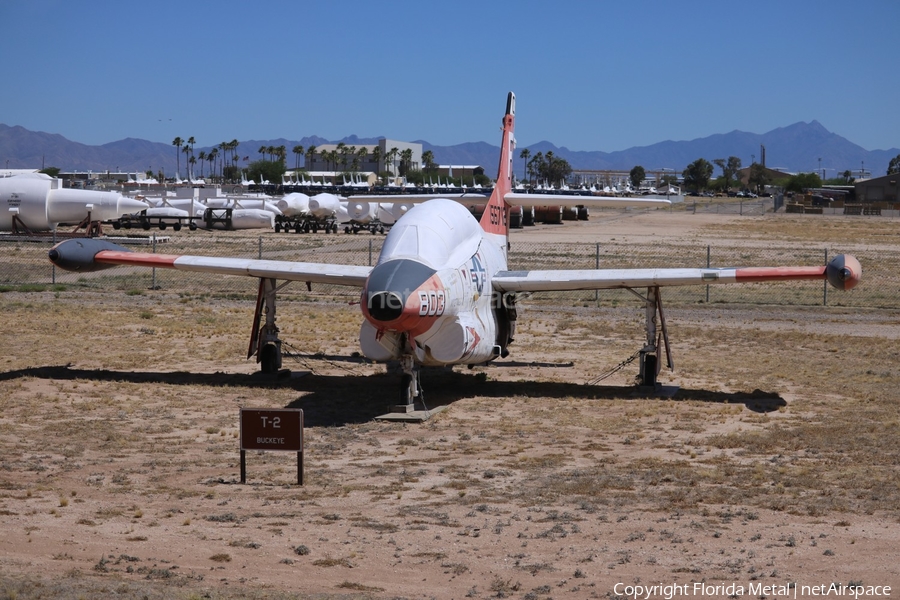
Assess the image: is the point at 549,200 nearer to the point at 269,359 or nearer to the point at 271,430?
the point at 269,359

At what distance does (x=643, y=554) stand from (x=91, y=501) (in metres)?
6.35

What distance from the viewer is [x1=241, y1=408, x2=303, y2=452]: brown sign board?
12.5 m

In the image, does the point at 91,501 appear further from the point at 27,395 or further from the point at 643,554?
the point at 27,395

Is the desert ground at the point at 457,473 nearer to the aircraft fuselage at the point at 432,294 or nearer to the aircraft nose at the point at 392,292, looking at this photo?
the aircraft fuselage at the point at 432,294

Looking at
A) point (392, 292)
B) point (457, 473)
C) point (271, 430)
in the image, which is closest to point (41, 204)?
point (392, 292)

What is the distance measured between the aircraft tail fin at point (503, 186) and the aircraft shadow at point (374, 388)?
3.40 metres

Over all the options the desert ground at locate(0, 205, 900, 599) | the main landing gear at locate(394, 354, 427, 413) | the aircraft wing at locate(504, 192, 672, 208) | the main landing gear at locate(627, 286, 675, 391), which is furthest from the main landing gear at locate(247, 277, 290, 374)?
the main landing gear at locate(627, 286, 675, 391)

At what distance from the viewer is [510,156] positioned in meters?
25.0

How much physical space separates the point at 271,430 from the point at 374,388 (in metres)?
7.41

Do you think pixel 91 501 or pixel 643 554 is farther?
pixel 91 501

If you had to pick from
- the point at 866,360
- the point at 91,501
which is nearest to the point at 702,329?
the point at 866,360

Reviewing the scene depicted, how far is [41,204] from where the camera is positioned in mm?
56969

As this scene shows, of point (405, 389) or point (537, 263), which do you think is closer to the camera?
point (405, 389)

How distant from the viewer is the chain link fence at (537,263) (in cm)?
3644
